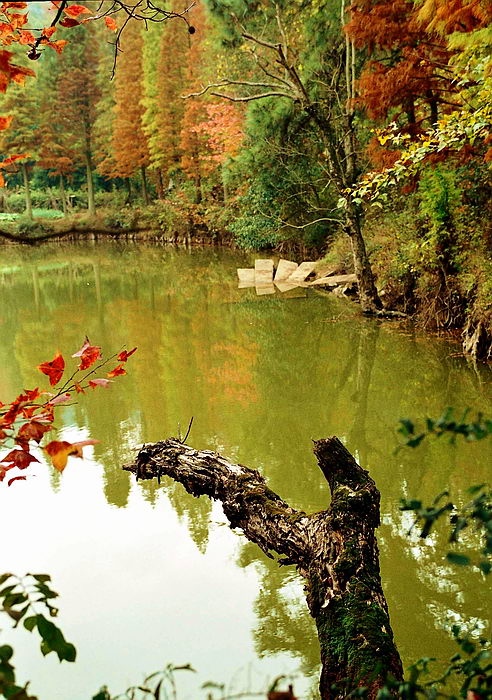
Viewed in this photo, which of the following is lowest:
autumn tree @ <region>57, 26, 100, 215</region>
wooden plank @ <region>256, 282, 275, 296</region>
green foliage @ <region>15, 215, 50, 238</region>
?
wooden plank @ <region>256, 282, 275, 296</region>

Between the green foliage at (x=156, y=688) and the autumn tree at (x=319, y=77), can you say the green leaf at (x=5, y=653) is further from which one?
the autumn tree at (x=319, y=77)

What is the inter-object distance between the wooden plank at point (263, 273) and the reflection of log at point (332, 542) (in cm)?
1004

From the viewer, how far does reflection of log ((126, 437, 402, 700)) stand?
2.06 m

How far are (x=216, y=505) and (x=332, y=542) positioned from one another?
182cm

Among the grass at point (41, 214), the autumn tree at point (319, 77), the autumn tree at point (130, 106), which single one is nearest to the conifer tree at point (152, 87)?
the autumn tree at point (130, 106)

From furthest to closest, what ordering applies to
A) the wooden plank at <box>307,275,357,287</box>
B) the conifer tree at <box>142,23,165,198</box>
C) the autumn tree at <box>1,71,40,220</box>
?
the autumn tree at <box>1,71,40,220</box> → the conifer tree at <box>142,23,165,198</box> → the wooden plank at <box>307,275,357,287</box>

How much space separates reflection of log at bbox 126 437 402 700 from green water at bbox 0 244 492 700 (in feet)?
1.66

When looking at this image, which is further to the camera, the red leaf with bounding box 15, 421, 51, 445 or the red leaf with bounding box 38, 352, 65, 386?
the red leaf with bounding box 38, 352, 65, 386

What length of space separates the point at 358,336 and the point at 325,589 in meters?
6.20

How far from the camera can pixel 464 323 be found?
26.1ft

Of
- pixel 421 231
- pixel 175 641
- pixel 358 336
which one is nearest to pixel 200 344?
pixel 358 336

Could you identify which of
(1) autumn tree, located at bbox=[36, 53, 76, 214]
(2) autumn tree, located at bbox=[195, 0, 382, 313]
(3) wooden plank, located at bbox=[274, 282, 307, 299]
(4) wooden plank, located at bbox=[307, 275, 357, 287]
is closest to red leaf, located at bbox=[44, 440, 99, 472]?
(2) autumn tree, located at bbox=[195, 0, 382, 313]

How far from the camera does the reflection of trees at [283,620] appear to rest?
9.21 feet

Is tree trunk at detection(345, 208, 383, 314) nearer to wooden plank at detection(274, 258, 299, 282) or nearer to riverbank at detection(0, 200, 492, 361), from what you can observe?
riverbank at detection(0, 200, 492, 361)
